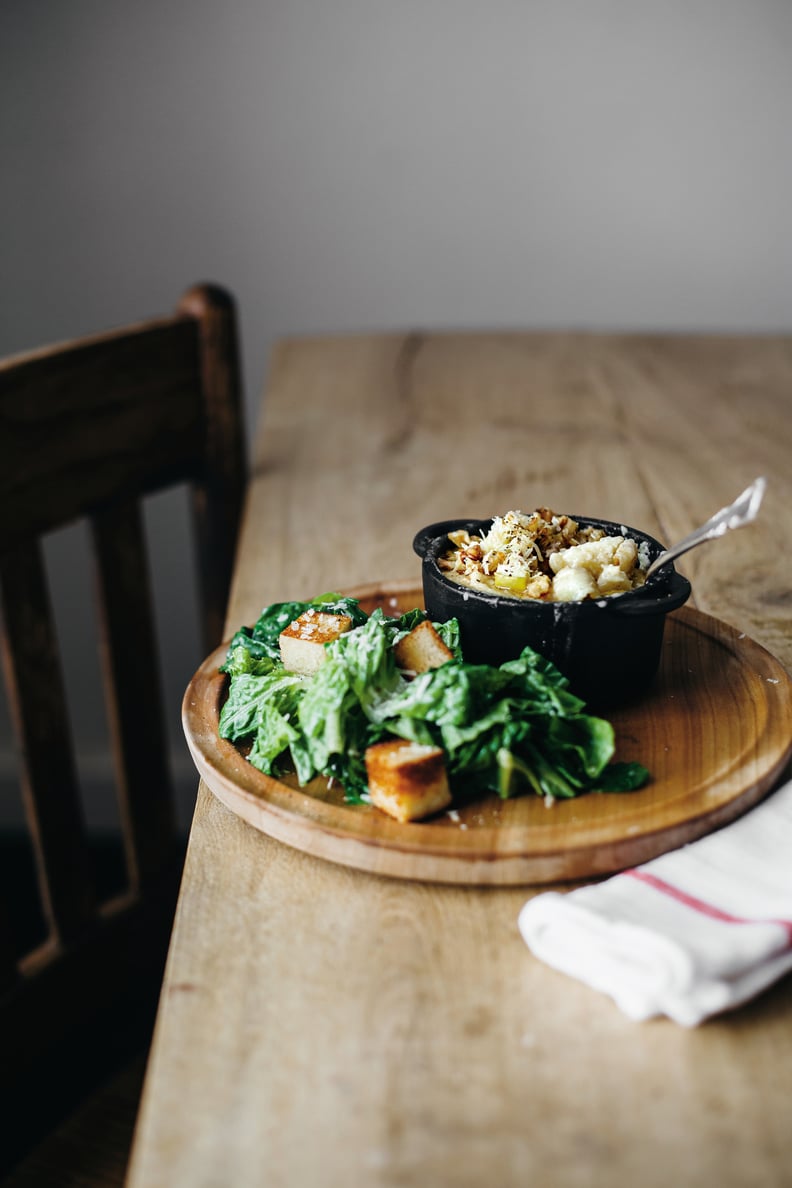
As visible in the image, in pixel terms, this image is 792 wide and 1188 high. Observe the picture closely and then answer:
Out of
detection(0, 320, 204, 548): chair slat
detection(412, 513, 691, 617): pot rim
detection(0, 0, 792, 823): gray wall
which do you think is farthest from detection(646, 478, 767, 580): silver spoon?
detection(0, 0, 792, 823): gray wall

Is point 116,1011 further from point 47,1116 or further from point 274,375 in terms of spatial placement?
point 274,375

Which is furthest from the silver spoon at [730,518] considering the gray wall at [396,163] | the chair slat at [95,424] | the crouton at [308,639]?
the gray wall at [396,163]

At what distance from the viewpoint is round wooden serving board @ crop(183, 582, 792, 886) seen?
2.17 feet

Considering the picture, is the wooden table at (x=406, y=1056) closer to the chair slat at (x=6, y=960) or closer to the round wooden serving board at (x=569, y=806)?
the round wooden serving board at (x=569, y=806)

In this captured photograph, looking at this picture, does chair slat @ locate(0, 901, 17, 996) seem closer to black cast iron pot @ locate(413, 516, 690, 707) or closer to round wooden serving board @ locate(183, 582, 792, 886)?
round wooden serving board @ locate(183, 582, 792, 886)

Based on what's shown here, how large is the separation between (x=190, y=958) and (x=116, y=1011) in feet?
3.01

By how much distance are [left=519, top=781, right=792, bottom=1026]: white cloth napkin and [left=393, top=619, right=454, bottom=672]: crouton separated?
185 millimetres

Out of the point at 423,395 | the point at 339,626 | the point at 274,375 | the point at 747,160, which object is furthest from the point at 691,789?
the point at 747,160

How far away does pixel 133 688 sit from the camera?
1.50 metres

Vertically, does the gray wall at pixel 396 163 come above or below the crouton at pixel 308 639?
above

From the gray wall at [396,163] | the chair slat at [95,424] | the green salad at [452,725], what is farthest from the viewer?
the gray wall at [396,163]

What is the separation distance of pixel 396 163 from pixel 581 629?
1824mm

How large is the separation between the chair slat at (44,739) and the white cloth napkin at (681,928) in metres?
0.81

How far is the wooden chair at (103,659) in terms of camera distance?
1.25 meters
